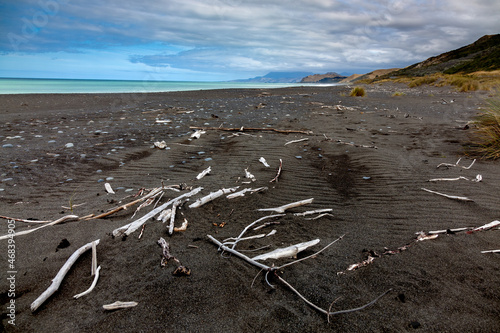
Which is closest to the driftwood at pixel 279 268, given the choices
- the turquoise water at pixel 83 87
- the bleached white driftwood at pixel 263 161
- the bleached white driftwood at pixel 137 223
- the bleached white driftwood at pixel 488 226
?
the bleached white driftwood at pixel 137 223

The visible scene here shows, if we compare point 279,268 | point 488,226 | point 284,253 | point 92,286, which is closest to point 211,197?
point 284,253

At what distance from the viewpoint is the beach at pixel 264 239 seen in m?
1.75

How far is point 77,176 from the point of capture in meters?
4.49

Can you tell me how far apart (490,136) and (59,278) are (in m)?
6.31

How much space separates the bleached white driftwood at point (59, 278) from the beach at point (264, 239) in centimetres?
5

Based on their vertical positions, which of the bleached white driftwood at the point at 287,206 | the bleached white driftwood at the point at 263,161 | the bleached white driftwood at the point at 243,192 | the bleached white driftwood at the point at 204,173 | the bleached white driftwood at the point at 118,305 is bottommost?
the bleached white driftwood at the point at 118,305

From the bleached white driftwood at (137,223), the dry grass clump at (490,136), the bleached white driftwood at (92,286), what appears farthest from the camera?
the dry grass clump at (490,136)

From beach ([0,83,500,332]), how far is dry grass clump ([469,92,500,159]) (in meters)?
0.31

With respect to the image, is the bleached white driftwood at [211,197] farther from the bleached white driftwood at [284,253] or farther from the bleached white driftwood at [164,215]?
the bleached white driftwood at [284,253]

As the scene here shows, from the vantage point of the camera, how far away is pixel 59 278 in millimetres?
2000

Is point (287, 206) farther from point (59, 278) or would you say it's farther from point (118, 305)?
point (59, 278)

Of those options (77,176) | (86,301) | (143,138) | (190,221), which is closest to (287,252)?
(190,221)

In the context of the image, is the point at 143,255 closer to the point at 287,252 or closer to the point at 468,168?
the point at 287,252

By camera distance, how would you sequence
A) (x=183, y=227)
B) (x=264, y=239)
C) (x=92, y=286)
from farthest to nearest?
(x=183, y=227)
(x=264, y=239)
(x=92, y=286)
